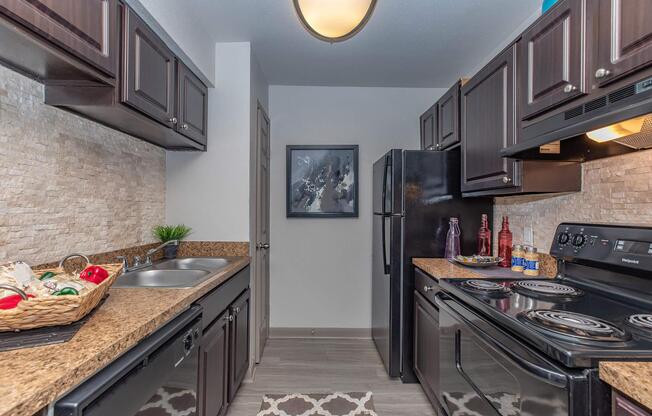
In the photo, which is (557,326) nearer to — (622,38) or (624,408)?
(624,408)

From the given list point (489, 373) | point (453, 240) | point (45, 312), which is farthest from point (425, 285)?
point (45, 312)

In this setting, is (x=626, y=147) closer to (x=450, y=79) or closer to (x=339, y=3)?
(x=339, y=3)

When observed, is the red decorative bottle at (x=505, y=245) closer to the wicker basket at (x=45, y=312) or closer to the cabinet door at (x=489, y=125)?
the cabinet door at (x=489, y=125)

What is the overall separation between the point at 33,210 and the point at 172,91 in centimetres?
90

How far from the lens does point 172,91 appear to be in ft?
6.13

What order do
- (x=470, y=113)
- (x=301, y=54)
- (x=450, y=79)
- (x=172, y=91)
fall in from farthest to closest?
(x=450, y=79) < (x=301, y=54) < (x=470, y=113) < (x=172, y=91)

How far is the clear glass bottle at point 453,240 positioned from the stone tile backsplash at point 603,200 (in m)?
0.43

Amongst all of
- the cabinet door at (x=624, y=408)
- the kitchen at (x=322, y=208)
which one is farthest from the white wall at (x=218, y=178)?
the cabinet door at (x=624, y=408)

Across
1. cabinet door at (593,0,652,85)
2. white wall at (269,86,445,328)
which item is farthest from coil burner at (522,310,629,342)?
white wall at (269,86,445,328)

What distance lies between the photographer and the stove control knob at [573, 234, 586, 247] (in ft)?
5.02

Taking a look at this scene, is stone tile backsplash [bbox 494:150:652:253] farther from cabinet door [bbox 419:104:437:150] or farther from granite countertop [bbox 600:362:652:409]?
cabinet door [bbox 419:104:437:150]

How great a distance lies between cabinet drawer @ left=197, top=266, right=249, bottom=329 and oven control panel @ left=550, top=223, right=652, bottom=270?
67.3 inches

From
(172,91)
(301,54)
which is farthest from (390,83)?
(172,91)

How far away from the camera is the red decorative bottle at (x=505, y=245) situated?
2.19 metres
